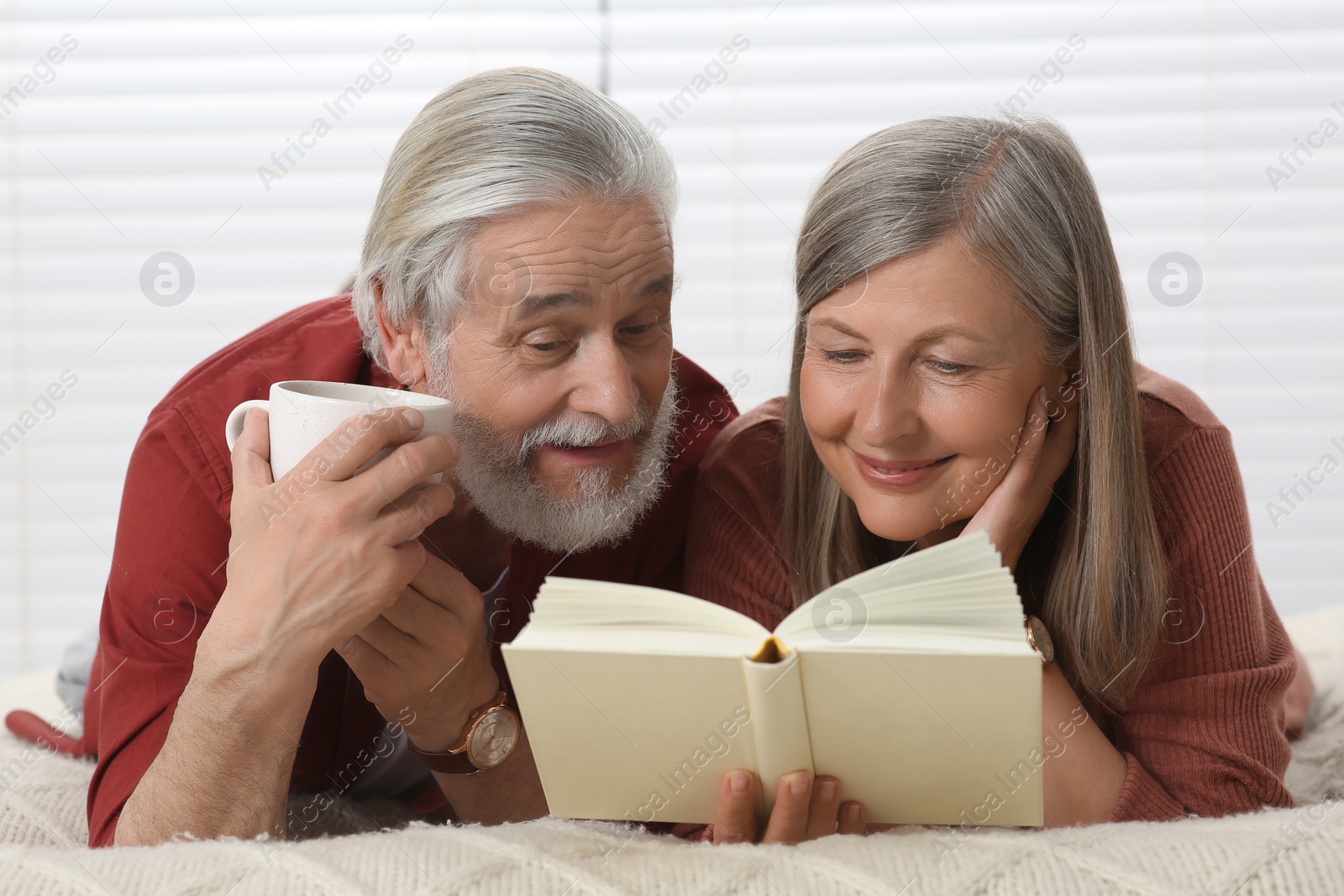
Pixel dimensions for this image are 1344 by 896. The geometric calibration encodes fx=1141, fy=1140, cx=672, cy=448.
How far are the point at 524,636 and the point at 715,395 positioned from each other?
2.97ft

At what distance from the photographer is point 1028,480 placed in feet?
4.38

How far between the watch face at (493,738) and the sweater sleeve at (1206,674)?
675mm

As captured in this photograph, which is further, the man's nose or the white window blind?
the white window blind

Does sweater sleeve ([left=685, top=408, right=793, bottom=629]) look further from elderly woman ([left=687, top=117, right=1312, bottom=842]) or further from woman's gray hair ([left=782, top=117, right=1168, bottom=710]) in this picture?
woman's gray hair ([left=782, top=117, right=1168, bottom=710])

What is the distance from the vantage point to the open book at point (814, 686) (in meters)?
0.89

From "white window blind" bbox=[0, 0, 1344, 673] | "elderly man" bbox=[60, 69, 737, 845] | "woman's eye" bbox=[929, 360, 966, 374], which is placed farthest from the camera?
"white window blind" bbox=[0, 0, 1344, 673]

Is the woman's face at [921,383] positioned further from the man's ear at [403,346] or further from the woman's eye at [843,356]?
the man's ear at [403,346]

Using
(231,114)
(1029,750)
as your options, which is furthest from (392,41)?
(1029,750)

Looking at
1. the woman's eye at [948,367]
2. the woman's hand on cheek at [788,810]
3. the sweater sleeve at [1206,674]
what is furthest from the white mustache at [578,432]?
the sweater sleeve at [1206,674]

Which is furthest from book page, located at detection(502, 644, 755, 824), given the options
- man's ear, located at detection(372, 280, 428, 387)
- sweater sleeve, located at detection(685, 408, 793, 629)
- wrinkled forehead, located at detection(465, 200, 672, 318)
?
man's ear, located at detection(372, 280, 428, 387)

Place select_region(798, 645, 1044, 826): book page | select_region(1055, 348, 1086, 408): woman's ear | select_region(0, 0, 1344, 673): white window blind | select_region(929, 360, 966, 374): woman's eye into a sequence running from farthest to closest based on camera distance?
1. select_region(0, 0, 1344, 673): white window blind
2. select_region(1055, 348, 1086, 408): woman's ear
3. select_region(929, 360, 966, 374): woman's eye
4. select_region(798, 645, 1044, 826): book page

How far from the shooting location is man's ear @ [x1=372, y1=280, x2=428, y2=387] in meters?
1.45

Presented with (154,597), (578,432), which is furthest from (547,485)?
(154,597)

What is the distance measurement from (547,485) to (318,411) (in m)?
0.36
